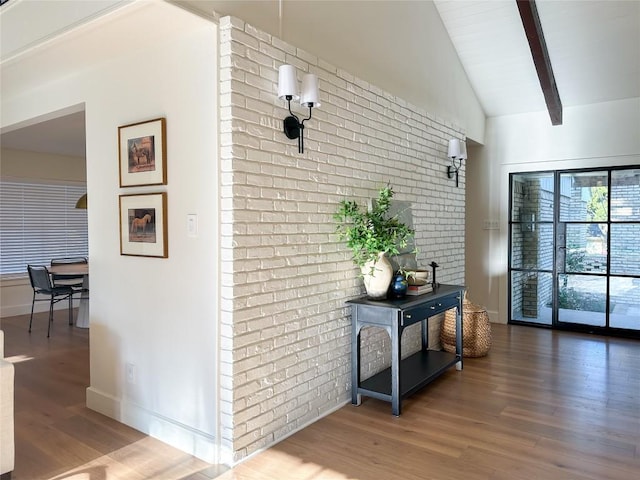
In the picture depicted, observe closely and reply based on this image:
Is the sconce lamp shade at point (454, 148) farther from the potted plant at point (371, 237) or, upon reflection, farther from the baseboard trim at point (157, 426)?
the baseboard trim at point (157, 426)

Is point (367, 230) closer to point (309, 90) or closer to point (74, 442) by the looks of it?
point (309, 90)

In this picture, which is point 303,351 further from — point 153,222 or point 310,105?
point 310,105

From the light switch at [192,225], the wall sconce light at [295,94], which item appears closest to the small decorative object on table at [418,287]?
the wall sconce light at [295,94]

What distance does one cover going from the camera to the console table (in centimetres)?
310

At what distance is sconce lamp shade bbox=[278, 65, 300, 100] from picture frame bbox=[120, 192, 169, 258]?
2.90ft

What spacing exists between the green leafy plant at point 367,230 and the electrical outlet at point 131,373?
61.8 inches

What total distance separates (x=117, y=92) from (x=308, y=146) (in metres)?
1.25

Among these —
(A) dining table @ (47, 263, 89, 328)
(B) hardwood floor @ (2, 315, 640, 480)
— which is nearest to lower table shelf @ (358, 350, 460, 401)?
(B) hardwood floor @ (2, 315, 640, 480)

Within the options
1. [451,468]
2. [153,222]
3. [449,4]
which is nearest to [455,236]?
[449,4]

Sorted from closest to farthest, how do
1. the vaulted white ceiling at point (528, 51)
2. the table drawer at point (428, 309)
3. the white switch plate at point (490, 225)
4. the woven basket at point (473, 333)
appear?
the table drawer at point (428, 309) < the vaulted white ceiling at point (528, 51) < the woven basket at point (473, 333) < the white switch plate at point (490, 225)

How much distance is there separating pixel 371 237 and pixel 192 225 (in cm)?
119

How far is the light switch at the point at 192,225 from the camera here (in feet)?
8.45

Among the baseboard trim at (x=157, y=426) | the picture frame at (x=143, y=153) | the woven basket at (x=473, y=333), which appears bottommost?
the baseboard trim at (x=157, y=426)

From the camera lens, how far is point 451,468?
96.7 inches
